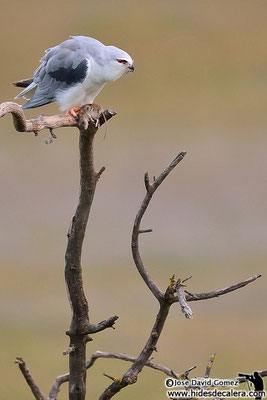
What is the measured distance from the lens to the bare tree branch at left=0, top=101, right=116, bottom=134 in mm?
1519

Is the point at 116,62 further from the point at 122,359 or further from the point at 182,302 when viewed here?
the point at 182,302

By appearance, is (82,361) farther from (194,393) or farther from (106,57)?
(106,57)

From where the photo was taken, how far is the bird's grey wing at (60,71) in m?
2.25

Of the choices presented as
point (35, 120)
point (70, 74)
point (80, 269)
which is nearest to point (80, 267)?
point (80, 269)

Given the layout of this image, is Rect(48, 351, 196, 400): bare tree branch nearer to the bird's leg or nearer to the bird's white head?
the bird's leg

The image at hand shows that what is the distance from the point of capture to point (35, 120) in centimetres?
171

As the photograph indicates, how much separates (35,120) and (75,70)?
61 cm

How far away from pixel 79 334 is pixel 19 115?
0.60m

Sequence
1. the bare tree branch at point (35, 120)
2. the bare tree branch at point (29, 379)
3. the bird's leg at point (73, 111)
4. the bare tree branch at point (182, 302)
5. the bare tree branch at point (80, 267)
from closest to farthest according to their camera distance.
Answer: the bare tree branch at point (182, 302) < the bare tree branch at point (35, 120) < the bare tree branch at point (29, 379) < the bare tree branch at point (80, 267) < the bird's leg at point (73, 111)

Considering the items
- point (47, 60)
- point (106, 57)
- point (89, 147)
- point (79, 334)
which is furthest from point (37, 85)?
point (79, 334)

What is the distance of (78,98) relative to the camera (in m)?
2.30

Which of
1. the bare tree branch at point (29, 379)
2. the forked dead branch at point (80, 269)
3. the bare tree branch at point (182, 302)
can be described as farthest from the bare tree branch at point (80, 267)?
the bare tree branch at point (182, 302)

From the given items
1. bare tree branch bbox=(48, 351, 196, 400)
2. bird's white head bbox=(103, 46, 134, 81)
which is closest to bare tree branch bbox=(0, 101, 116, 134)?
bird's white head bbox=(103, 46, 134, 81)

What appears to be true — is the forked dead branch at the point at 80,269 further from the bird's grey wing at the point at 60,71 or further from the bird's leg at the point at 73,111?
the bird's grey wing at the point at 60,71
